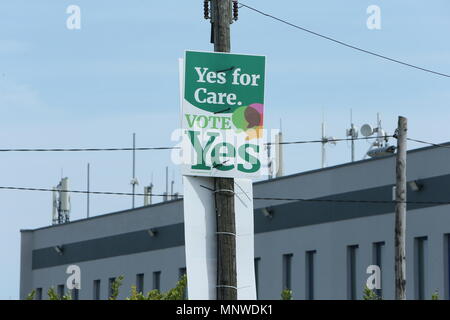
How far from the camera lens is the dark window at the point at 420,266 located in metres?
42.8

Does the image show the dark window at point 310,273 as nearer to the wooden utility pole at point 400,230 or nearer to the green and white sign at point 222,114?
the wooden utility pole at point 400,230

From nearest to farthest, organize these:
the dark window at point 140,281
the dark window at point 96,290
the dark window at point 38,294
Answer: the dark window at point 140,281, the dark window at point 96,290, the dark window at point 38,294

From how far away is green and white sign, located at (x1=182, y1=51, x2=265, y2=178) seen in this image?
19312mm

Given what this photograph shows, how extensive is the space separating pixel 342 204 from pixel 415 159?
4.31 metres

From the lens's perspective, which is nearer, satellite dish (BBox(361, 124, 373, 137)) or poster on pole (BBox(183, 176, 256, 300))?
poster on pole (BBox(183, 176, 256, 300))

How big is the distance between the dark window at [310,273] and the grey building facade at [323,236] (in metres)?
0.04

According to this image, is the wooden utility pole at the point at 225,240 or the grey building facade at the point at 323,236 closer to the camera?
the wooden utility pole at the point at 225,240

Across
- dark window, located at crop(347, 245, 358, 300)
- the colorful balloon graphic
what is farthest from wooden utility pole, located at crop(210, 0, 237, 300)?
dark window, located at crop(347, 245, 358, 300)

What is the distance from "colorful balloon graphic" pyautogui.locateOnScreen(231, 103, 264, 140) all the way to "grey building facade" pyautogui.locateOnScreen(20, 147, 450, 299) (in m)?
23.0

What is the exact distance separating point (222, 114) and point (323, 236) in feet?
92.8

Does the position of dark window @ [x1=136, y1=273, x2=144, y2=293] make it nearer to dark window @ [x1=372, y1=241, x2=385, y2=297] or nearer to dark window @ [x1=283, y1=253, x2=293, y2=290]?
dark window @ [x1=283, y1=253, x2=293, y2=290]

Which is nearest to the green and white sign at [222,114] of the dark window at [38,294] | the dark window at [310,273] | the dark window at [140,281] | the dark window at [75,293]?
the dark window at [310,273]

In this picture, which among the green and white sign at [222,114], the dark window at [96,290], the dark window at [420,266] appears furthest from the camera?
the dark window at [96,290]
